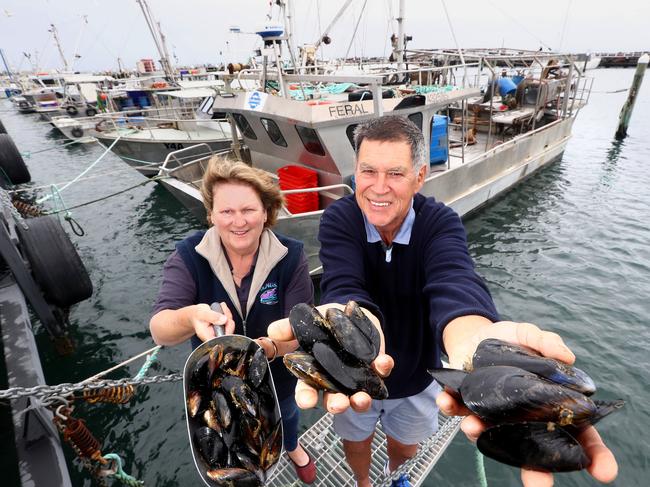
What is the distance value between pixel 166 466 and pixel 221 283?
390cm

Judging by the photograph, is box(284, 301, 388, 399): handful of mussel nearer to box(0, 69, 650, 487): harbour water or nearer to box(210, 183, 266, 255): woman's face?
box(210, 183, 266, 255): woman's face

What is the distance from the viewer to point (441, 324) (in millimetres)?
1738

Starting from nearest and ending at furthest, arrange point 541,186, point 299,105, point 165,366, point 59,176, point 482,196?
point 165,366 < point 299,105 < point 482,196 < point 541,186 < point 59,176

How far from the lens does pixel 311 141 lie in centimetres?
795

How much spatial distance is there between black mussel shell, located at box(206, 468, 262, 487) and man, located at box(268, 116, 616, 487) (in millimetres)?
774

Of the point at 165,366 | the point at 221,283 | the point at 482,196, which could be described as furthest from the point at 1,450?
the point at 482,196

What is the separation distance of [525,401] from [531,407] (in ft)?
0.11

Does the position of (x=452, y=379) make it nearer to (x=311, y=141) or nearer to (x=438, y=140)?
(x=311, y=141)

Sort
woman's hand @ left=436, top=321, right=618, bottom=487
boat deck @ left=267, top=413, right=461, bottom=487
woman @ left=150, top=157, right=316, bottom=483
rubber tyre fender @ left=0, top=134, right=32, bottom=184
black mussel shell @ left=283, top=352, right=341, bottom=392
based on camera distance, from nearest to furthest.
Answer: woman's hand @ left=436, top=321, right=618, bottom=487
black mussel shell @ left=283, top=352, right=341, bottom=392
woman @ left=150, top=157, right=316, bottom=483
boat deck @ left=267, top=413, right=461, bottom=487
rubber tyre fender @ left=0, top=134, right=32, bottom=184

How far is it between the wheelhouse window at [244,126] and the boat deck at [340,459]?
8.05 m

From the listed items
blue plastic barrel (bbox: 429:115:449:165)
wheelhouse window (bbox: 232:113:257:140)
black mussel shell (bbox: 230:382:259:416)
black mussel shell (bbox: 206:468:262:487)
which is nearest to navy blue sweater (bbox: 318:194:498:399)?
black mussel shell (bbox: 230:382:259:416)

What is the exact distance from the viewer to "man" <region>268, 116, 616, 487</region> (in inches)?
69.3

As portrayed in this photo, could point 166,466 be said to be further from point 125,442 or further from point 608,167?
point 608,167

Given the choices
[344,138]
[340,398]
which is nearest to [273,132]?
[344,138]
